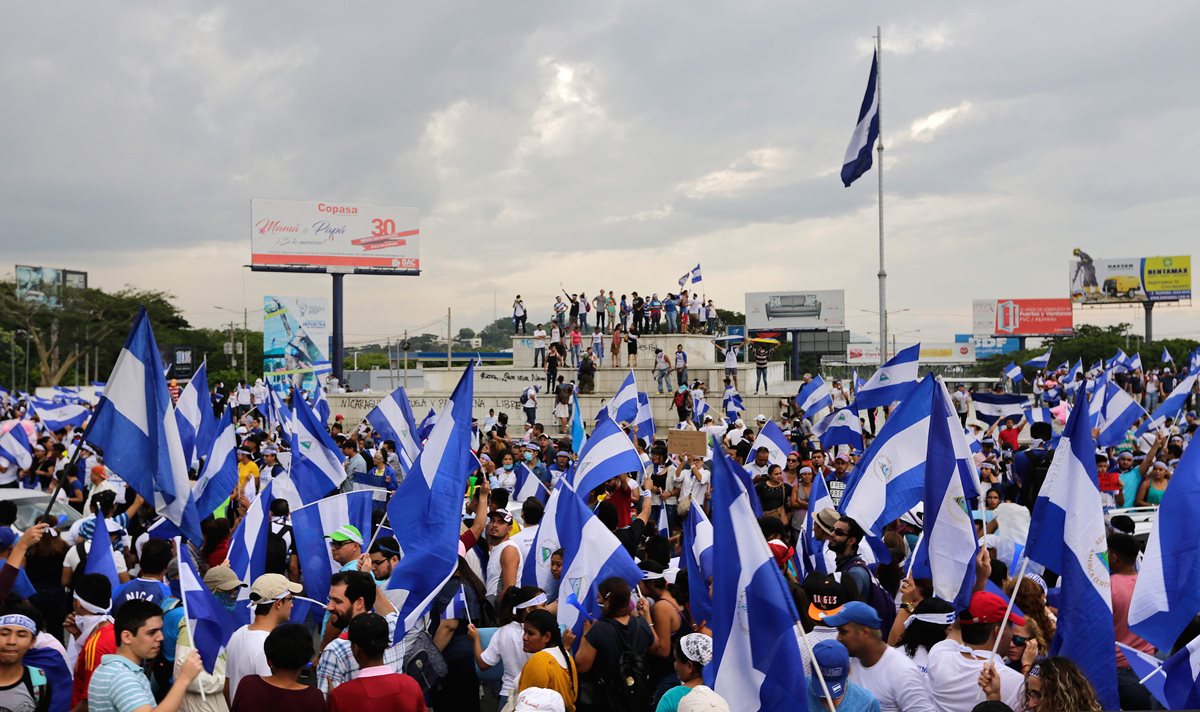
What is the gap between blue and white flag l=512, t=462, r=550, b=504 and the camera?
1068cm

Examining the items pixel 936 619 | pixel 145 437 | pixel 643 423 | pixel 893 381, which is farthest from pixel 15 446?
pixel 936 619

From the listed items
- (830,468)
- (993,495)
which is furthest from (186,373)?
(993,495)

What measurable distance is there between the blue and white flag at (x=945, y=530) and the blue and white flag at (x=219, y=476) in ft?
19.1

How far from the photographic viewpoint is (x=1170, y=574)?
486cm

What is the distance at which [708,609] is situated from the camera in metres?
5.36

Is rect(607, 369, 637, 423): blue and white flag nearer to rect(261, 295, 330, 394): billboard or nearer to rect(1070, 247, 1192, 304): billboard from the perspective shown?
rect(261, 295, 330, 394): billboard

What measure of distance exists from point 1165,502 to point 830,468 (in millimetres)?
6958

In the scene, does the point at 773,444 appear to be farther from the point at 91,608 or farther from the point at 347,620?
the point at 91,608

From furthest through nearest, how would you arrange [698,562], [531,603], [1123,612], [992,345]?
[992,345]
[698,562]
[1123,612]
[531,603]

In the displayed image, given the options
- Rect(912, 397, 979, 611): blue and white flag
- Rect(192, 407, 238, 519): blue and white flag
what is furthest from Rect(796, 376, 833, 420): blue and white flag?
Rect(912, 397, 979, 611): blue and white flag

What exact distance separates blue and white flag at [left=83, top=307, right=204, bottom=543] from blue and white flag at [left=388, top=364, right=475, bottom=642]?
163cm

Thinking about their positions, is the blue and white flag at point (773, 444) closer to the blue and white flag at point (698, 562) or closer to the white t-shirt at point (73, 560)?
the blue and white flag at point (698, 562)

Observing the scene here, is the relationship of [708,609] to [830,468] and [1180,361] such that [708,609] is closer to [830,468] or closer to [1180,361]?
[830,468]

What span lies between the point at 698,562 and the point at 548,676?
1.85m
